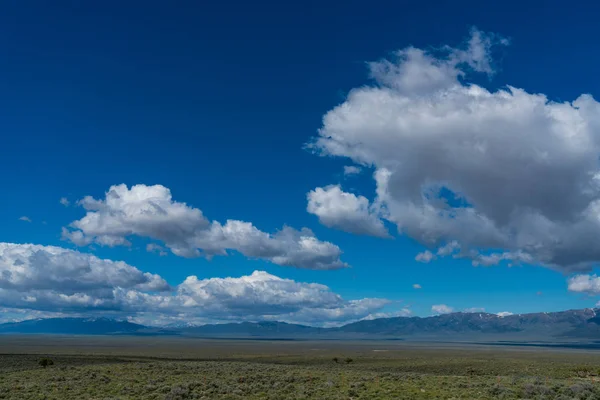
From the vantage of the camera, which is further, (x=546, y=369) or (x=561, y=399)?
(x=546, y=369)

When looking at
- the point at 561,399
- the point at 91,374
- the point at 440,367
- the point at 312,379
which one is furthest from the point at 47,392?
the point at 440,367

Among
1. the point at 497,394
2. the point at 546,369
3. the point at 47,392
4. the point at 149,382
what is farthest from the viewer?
the point at 546,369

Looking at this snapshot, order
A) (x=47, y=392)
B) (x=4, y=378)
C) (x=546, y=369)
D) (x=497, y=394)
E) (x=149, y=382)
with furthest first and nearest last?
(x=546, y=369) < (x=4, y=378) < (x=149, y=382) < (x=47, y=392) < (x=497, y=394)

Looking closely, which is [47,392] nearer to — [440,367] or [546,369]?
[440,367]

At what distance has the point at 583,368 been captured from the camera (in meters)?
56.0

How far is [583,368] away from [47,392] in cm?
5602

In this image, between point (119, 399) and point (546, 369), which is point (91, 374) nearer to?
point (119, 399)

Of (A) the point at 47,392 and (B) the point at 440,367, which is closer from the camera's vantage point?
(A) the point at 47,392

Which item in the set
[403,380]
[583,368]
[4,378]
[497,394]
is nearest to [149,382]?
[4,378]

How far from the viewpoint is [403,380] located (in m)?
34.8

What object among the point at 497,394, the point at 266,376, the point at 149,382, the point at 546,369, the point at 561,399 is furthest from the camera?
the point at 546,369

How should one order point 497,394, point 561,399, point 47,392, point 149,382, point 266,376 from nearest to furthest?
1. point 561,399
2. point 497,394
3. point 47,392
4. point 149,382
5. point 266,376

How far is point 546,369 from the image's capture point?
5497 cm

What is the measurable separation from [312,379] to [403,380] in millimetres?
6628
